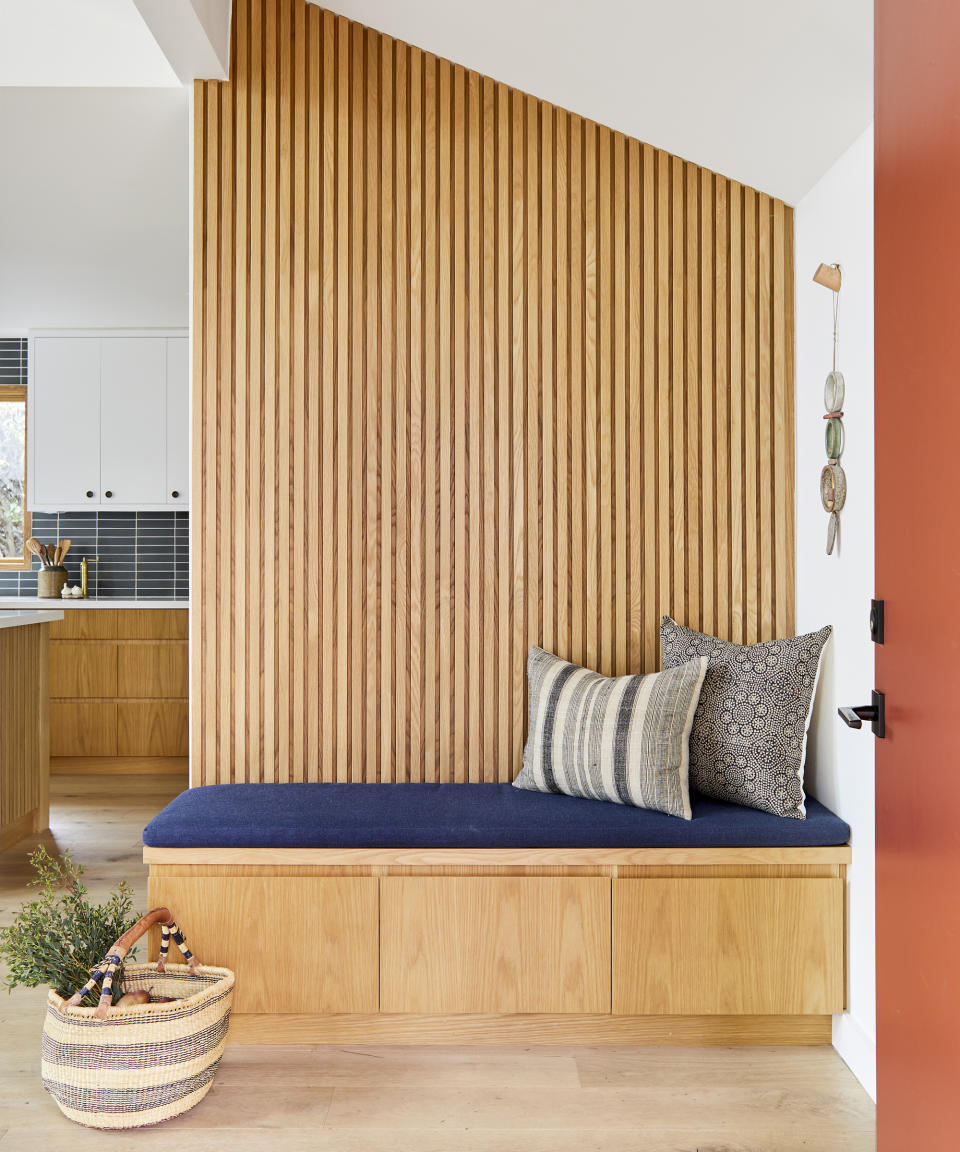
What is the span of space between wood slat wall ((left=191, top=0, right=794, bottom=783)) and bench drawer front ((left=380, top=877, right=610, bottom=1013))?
1.80 feet

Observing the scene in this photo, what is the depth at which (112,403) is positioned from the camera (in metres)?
5.74

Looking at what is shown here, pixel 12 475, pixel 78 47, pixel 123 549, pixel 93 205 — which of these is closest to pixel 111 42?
pixel 78 47

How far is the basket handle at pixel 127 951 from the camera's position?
6.50ft

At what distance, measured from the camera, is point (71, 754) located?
17.7ft

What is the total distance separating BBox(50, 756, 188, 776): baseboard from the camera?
17.7ft

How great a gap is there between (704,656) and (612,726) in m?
0.33

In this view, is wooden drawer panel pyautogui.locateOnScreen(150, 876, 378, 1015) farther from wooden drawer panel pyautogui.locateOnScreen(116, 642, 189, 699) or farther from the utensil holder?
the utensil holder

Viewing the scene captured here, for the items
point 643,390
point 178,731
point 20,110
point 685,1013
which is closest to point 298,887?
point 685,1013

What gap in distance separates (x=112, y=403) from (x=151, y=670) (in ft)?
5.64

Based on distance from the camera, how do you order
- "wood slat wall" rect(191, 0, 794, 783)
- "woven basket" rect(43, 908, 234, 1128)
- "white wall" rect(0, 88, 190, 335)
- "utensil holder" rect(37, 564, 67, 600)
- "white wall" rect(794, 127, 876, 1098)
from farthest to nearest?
"utensil holder" rect(37, 564, 67, 600) < "white wall" rect(0, 88, 190, 335) < "wood slat wall" rect(191, 0, 794, 783) < "white wall" rect(794, 127, 876, 1098) < "woven basket" rect(43, 908, 234, 1128)

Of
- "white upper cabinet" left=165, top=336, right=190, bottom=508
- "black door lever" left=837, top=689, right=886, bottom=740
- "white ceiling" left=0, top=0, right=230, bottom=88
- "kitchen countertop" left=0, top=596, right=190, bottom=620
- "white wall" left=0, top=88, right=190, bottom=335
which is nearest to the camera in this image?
"black door lever" left=837, top=689, right=886, bottom=740

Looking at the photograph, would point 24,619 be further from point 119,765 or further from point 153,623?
point 119,765

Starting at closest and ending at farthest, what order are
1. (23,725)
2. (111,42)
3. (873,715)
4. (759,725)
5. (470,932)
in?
(873,715)
(470,932)
(759,725)
(111,42)
(23,725)

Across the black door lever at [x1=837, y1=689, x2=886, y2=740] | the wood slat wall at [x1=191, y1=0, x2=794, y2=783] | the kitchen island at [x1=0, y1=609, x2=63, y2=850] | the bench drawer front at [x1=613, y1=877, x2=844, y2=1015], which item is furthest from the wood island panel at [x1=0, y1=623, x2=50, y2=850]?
the black door lever at [x1=837, y1=689, x2=886, y2=740]
